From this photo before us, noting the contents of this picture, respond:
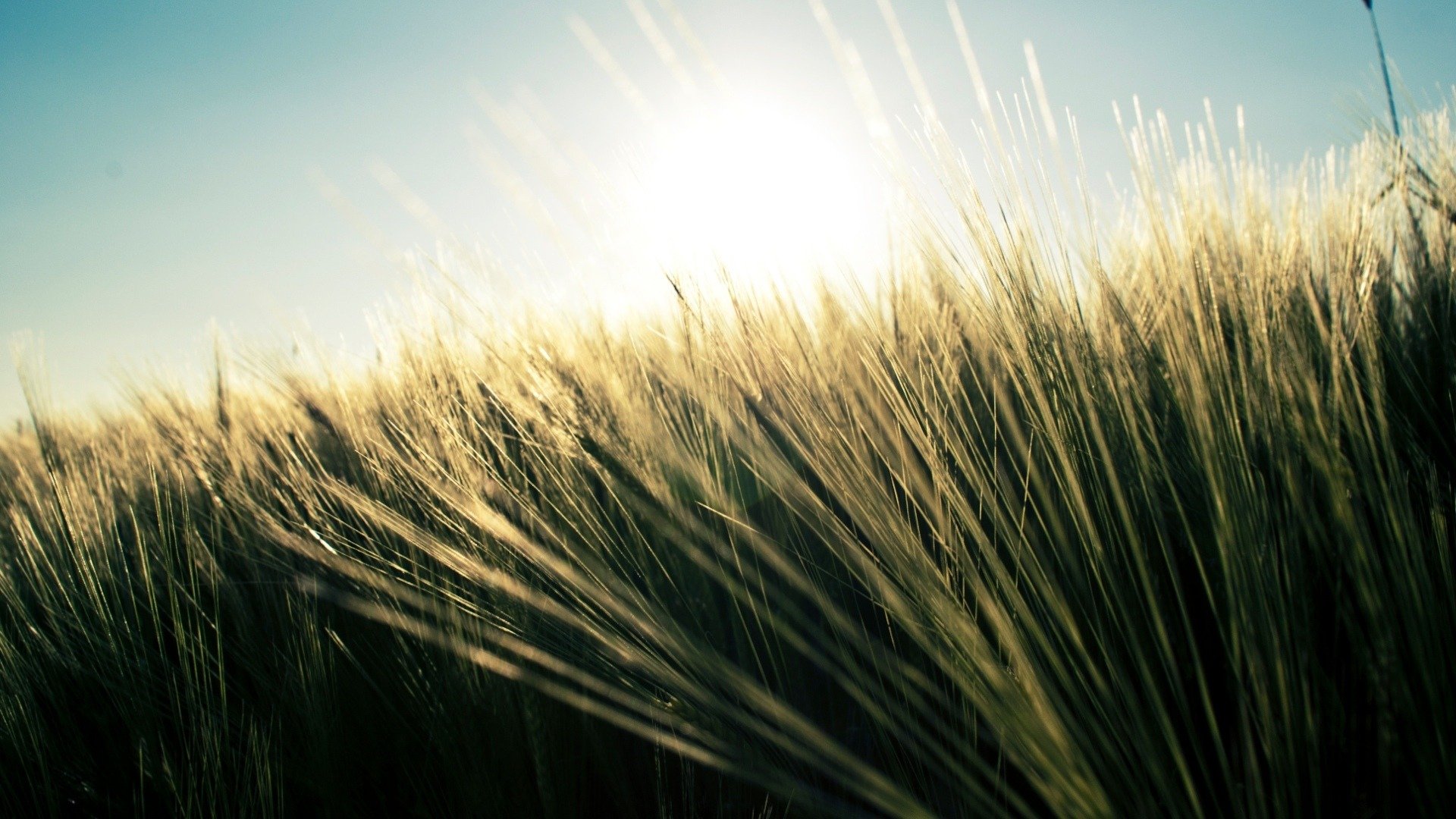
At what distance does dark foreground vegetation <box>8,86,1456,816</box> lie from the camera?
49cm

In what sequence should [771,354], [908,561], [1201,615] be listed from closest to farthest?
[908,561]
[1201,615]
[771,354]

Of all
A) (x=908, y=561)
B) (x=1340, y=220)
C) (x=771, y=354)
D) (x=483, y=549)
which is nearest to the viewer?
(x=908, y=561)

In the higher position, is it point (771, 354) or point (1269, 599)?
point (771, 354)

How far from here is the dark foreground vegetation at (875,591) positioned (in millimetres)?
492

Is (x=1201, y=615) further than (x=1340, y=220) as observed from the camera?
No

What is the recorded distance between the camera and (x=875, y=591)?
793mm

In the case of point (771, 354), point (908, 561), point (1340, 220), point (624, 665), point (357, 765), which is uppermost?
point (1340, 220)

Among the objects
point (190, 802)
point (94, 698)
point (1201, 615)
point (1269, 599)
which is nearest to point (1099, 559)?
point (1269, 599)

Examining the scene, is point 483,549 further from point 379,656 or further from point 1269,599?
point 1269,599

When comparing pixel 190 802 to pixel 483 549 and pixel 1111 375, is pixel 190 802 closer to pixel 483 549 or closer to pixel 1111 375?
pixel 483 549

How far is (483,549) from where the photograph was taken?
83 cm

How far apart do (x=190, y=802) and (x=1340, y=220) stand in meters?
2.21

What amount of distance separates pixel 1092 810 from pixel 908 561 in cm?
21

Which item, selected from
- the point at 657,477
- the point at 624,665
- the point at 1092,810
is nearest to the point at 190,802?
the point at 624,665
